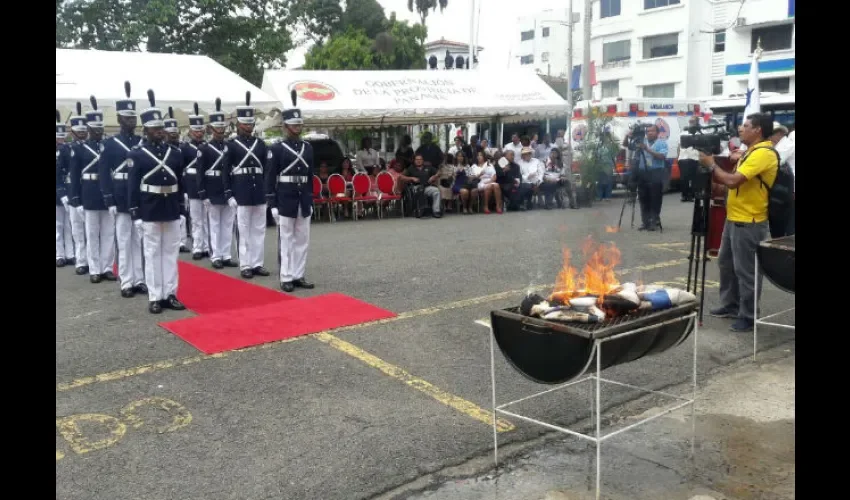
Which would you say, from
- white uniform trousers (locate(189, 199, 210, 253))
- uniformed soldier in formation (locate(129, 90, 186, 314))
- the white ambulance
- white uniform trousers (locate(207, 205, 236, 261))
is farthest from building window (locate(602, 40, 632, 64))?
uniformed soldier in formation (locate(129, 90, 186, 314))

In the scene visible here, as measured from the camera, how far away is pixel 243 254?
9.37 metres

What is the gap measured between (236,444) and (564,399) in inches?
84.3

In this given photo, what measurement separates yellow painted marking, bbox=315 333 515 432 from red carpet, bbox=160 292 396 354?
0.42m

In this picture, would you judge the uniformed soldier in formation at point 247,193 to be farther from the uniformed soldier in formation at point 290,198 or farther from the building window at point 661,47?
the building window at point 661,47

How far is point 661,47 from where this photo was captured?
36.4m

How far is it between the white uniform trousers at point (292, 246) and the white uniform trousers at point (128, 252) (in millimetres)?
1632

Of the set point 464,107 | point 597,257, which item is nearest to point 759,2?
point 464,107

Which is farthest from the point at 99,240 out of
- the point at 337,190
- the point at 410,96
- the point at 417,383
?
the point at 410,96

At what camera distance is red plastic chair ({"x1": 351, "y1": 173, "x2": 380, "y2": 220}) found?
15414 millimetres

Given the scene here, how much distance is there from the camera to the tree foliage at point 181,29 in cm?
2233

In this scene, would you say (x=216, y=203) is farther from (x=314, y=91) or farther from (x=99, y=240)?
(x=314, y=91)

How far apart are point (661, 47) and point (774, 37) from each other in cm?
643
